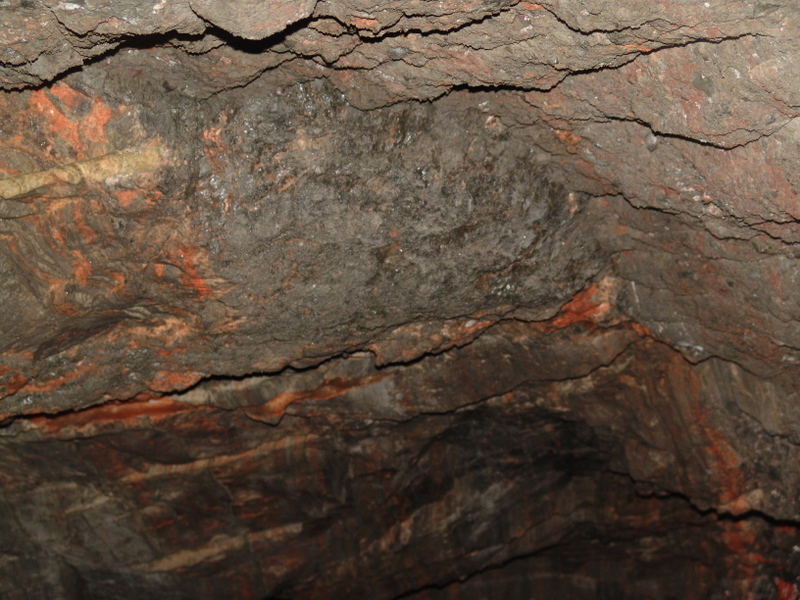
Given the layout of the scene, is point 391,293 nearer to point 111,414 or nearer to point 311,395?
point 311,395

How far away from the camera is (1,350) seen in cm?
305

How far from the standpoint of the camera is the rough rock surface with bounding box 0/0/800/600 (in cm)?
226

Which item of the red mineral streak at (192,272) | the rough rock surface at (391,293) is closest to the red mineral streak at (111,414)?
the rough rock surface at (391,293)

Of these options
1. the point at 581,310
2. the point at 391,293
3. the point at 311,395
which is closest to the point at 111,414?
the point at 311,395

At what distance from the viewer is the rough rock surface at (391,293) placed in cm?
226

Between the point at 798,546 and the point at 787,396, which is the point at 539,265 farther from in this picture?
the point at 798,546

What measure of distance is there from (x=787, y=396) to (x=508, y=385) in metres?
1.22

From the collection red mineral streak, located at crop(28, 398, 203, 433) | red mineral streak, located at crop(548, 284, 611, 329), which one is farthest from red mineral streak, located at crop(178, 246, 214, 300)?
red mineral streak, located at crop(548, 284, 611, 329)

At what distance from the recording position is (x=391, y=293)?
321 cm

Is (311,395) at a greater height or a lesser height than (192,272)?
lesser

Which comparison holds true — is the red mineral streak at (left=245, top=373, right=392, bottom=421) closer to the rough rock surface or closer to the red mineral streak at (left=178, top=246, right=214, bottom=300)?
the rough rock surface

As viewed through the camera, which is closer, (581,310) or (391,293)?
(391,293)

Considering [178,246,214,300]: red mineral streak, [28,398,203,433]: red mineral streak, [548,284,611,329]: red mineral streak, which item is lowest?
[548,284,611,329]: red mineral streak

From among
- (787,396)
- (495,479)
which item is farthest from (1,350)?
(787,396)
